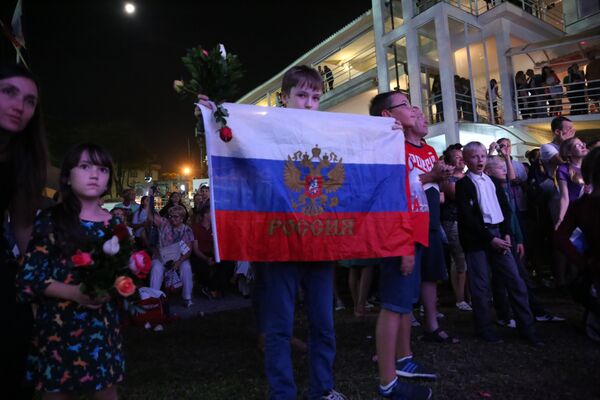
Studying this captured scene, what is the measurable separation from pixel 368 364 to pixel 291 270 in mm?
1391

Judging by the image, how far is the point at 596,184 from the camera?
2.51m

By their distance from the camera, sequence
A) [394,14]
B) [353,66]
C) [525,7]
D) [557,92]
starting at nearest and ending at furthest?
[557,92] → [394,14] → [525,7] → [353,66]

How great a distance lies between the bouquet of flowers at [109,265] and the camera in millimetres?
1743

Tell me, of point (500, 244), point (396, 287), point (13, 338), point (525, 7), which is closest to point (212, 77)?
point (13, 338)

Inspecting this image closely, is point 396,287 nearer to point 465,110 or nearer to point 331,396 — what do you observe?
point 331,396

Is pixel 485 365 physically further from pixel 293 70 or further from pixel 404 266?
pixel 293 70

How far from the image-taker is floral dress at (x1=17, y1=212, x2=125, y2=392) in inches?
70.3

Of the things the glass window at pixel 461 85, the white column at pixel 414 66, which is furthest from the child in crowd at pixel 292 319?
the white column at pixel 414 66

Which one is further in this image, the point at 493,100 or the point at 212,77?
the point at 493,100

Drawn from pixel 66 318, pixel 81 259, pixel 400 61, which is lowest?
pixel 66 318

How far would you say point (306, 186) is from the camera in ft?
8.65

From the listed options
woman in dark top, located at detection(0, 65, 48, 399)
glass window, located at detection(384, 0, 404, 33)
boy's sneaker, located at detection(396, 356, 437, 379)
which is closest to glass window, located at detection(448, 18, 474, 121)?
glass window, located at detection(384, 0, 404, 33)

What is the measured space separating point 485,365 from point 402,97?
2237 mm

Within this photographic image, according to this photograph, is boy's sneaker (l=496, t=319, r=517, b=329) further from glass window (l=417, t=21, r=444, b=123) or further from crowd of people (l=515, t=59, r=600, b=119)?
crowd of people (l=515, t=59, r=600, b=119)
